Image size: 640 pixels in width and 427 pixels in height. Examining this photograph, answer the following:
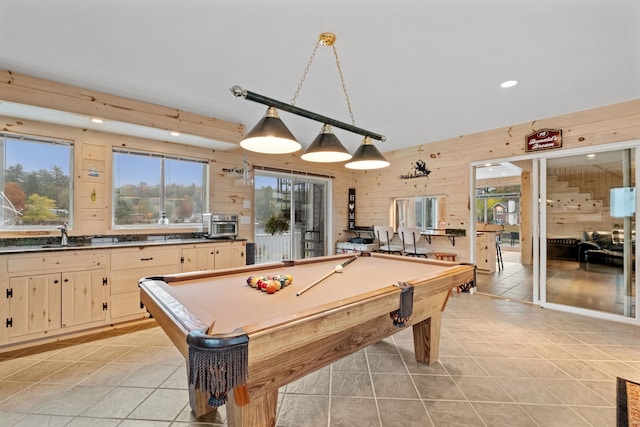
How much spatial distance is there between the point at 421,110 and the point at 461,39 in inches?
63.3

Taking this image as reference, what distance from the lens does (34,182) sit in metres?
3.28

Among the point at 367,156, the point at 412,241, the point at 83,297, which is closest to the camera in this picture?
the point at 367,156

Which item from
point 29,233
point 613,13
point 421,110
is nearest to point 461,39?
point 613,13

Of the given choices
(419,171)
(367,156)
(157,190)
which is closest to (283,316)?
(367,156)

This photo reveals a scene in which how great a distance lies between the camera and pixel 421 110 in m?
3.86

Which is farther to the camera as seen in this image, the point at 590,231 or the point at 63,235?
the point at 590,231

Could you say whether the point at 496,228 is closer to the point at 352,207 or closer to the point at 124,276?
the point at 352,207

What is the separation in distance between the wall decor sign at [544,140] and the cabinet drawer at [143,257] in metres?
5.36

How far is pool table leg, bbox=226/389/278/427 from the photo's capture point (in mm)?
1223

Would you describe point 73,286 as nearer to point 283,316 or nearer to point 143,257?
point 143,257

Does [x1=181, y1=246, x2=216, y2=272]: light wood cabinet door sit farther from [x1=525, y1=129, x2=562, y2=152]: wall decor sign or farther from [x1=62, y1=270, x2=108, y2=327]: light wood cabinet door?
[x1=525, y1=129, x2=562, y2=152]: wall decor sign

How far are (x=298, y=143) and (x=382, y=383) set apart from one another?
6.63ft

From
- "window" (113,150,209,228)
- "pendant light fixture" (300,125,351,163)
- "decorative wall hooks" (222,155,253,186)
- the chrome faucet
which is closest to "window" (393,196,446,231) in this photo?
"decorative wall hooks" (222,155,253,186)

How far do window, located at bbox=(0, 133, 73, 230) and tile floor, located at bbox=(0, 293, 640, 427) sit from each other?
1507mm
